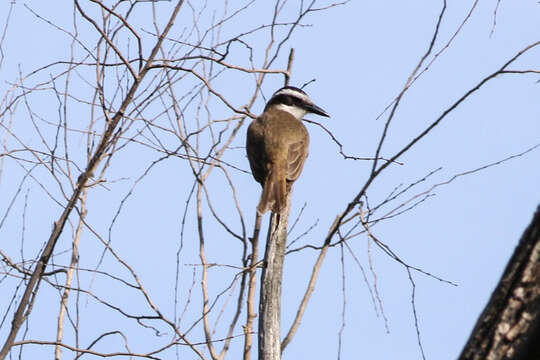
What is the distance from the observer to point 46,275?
4594 mm

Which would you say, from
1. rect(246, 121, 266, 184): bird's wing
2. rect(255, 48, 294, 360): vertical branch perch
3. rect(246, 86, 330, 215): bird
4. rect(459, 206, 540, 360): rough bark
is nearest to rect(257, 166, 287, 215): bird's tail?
rect(246, 86, 330, 215): bird

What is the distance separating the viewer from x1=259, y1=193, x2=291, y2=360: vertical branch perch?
4000 millimetres

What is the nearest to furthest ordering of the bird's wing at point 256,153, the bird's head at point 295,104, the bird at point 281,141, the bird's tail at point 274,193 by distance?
1. the bird's tail at point 274,193
2. the bird at point 281,141
3. the bird's wing at point 256,153
4. the bird's head at point 295,104

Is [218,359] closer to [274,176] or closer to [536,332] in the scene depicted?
[274,176]

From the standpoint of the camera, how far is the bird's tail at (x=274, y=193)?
562 cm

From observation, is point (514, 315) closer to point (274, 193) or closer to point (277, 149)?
point (274, 193)

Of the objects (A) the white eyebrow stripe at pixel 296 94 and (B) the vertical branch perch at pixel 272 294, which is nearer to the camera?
(B) the vertical branch perch at pixel 272 294

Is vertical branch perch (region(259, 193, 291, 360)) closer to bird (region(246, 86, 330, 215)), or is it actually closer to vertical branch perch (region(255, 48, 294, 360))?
vertical branch perch (region(255, 48, 294, 360))

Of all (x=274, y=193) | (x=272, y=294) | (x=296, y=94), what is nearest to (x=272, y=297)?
(x=272, y=294)

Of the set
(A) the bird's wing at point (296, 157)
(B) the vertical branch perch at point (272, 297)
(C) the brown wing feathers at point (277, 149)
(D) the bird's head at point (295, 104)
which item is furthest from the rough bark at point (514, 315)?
(D) the bird's head at point (295, 104)

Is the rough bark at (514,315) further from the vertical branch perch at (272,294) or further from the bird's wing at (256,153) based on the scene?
the bird's wing at (256,153)

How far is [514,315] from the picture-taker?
A: 1.85 metres

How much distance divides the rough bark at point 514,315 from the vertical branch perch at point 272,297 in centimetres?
222

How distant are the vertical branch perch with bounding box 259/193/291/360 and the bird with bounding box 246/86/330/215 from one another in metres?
1.50
